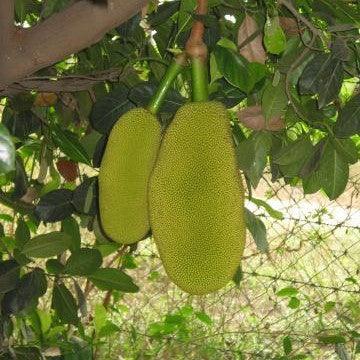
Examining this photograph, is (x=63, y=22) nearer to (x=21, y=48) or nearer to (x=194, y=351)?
(x=21, y=48)

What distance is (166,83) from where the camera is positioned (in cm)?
78

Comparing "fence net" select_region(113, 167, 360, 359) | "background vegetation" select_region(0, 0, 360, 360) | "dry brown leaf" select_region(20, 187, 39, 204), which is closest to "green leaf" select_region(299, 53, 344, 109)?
"background vegetation" select_region(0, 0, 360, 360)

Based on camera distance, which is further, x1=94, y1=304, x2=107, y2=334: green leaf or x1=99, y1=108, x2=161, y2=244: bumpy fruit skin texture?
x1=94, y1=304, x2=107, y2=334: green leaf

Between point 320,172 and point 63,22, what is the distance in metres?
0.42

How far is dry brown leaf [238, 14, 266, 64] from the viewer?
760mm

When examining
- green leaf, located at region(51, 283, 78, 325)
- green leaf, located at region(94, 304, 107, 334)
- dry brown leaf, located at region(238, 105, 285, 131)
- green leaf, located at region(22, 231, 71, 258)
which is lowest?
green leaf, located at region(94, 304, 107, 334)

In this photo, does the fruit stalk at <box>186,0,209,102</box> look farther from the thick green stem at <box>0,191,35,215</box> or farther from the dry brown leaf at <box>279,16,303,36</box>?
the thick green stem at <box>0,191,35,215</box>

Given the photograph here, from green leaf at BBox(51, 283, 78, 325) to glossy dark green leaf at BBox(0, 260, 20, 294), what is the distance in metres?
0.09

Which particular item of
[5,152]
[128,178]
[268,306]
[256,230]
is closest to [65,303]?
[256,230]

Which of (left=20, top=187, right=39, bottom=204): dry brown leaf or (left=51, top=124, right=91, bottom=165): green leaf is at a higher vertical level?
(left=51, top=124, right=91, bottom=165): green leaf

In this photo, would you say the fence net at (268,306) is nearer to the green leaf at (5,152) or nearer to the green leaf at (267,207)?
the green leaf at (267,207)

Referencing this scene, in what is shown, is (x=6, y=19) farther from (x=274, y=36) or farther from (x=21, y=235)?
(x=21, y=235)

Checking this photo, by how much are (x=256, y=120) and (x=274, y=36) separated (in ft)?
0.42

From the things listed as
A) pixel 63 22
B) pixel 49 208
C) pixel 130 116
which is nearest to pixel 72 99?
pixel 49 208
